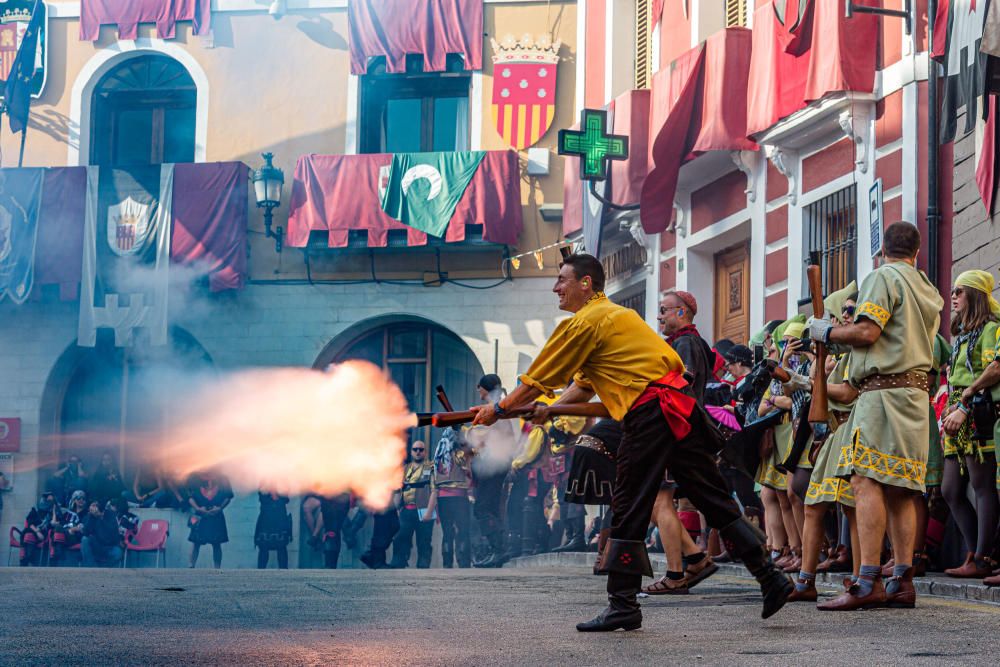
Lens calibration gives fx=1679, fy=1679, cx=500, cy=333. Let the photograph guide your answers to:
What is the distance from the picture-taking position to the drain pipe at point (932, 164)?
13.8 meters

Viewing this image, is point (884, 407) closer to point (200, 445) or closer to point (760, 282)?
point (760, 282)

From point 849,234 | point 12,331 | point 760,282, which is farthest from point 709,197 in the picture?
point 12,331

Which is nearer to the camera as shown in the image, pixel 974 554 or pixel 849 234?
pixel 974 554

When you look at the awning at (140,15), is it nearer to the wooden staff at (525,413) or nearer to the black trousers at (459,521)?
the black trousers at (459,521)

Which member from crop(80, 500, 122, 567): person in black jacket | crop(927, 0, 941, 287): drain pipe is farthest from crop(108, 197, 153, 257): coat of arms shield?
crop(927, 0, 941, 287): drain pipe

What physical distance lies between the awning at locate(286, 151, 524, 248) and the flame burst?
2.37 m

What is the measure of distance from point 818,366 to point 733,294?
11143mm

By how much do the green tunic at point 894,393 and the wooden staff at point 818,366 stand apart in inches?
8.7

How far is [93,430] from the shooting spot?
27.9 meters

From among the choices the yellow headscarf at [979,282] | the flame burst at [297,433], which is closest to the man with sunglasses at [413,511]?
the flame burst at [297,433]

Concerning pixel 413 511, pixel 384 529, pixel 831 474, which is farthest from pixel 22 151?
pixel 831 474

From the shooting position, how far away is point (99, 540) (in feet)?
80.9

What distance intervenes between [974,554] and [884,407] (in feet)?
7.96

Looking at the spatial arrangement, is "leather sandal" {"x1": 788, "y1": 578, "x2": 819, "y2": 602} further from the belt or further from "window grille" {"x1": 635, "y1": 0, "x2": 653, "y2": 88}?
"window grille" {"x1": 635, "y1": 0, "x2": 653, "y2": 88}
